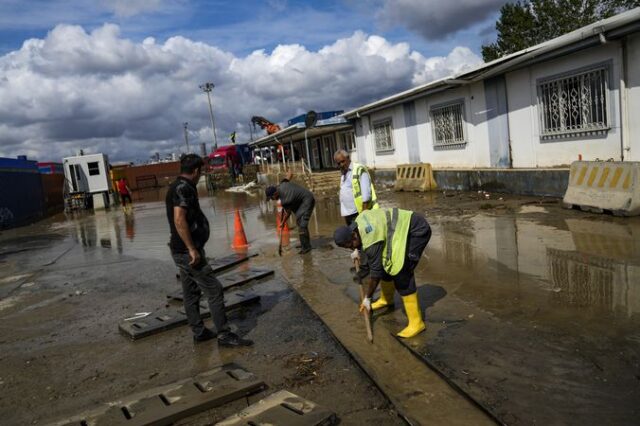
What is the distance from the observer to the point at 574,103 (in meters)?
10.9

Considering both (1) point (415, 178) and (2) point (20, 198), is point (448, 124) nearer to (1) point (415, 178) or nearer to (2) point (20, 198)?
(1) point (415, 178)

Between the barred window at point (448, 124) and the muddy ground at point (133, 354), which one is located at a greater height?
the barred window at point (448, 124)

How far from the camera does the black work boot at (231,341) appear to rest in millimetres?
4512

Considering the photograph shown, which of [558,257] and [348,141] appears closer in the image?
[558,257]

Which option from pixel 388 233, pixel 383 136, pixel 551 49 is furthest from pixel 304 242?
pixel 383 136

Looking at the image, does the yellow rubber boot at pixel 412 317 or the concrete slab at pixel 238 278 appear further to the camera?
the concrete slab at pixel 238 278

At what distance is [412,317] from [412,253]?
58cm

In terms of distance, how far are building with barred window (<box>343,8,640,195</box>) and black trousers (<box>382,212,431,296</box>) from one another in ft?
23.8

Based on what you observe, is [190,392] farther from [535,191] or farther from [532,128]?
[532,128]

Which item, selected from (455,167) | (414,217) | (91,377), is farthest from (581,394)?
(455,167)

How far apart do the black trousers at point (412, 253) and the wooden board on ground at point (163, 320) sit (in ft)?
7.29

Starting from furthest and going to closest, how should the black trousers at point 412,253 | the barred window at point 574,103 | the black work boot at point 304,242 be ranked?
the barred window at point 574,103 → the black work boot at point 304,242 → the black trousers at point 412,253

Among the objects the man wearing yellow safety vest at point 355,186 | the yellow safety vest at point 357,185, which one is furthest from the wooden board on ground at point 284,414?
the yellow safety vest at point 357,185

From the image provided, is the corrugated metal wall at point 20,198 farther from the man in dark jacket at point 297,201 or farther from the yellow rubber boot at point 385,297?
the yellow rubber boot at point 385,297
